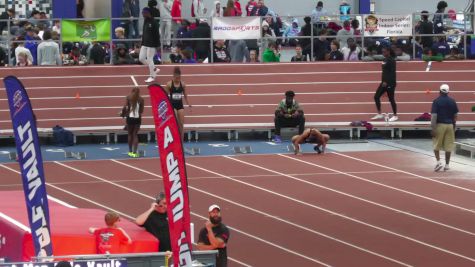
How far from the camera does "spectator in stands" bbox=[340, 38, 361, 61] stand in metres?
35.6

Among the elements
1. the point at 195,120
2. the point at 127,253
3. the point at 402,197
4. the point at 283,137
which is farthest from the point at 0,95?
the point at 127,253

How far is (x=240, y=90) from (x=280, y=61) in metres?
2.88

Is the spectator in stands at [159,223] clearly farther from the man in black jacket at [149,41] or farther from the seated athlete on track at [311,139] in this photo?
the man in black jacket at [149,41]

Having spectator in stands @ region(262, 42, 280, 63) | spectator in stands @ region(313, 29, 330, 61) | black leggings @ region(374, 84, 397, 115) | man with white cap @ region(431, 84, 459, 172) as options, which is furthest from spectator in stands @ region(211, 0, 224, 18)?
man with white cap @ region(431, 84, 459, 172)

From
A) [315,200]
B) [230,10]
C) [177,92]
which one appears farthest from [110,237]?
[230,10]

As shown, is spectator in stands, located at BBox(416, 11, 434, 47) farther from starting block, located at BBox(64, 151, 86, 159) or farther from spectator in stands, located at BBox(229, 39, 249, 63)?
starting block, located at BBox(64, 151, 86, 159)

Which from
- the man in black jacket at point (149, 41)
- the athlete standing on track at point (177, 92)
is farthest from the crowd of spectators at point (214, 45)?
the athlete standing on track at point (177, 92)

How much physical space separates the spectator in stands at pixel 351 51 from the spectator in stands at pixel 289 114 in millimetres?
5181

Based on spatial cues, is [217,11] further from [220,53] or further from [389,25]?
[389,25]

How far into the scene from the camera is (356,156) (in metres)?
29.1

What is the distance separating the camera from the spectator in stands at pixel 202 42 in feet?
118

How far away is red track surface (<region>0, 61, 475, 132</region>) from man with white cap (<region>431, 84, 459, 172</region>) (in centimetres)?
515

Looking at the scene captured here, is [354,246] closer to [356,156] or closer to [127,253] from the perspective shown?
[127,253]

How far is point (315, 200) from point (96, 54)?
12.0m
